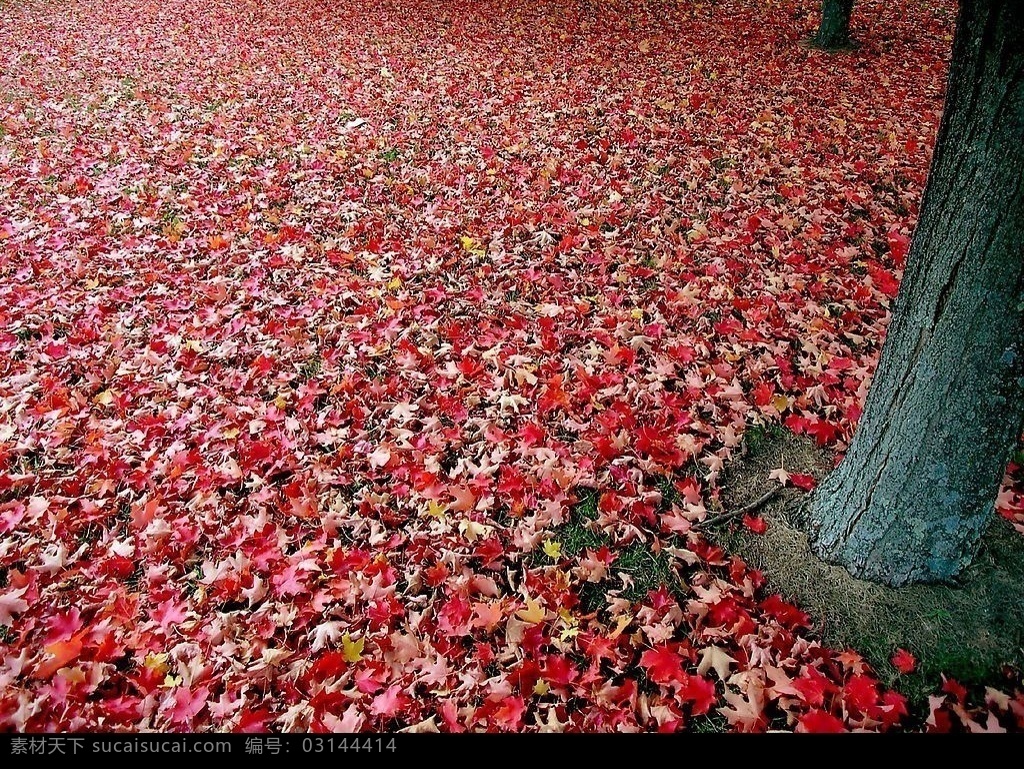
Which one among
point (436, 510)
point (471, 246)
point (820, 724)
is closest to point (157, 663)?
point (436, 510)

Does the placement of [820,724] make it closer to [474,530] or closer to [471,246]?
[474,530]

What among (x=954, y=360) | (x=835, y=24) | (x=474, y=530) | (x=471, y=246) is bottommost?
(x=474, y=530)

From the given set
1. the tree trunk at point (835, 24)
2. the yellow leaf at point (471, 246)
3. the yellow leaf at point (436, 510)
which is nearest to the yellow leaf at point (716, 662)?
the yellow leaf at point (436, 510)

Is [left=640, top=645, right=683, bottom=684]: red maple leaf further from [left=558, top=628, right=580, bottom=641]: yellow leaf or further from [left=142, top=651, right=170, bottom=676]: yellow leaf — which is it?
[left=142, top=651, right=170, bottom=676]: yellow leaf

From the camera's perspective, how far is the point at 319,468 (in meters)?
3.82

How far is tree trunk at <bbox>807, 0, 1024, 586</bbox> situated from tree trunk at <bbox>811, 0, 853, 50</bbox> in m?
8.67

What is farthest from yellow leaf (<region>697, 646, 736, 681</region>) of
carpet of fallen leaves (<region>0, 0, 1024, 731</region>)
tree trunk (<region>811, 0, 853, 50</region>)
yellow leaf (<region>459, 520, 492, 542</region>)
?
tree trunk (<region>811, 0, 853, 50</region>)

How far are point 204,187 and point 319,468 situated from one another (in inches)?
186

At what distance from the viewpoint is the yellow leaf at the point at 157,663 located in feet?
9.43

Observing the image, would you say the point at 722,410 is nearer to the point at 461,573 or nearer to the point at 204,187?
the point at 461,573

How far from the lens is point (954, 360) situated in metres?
2.43

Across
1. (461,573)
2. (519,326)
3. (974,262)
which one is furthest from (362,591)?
(974,262)

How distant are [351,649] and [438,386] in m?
Result: 1.86

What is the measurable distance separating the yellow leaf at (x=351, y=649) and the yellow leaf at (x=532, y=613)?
2.37ft
